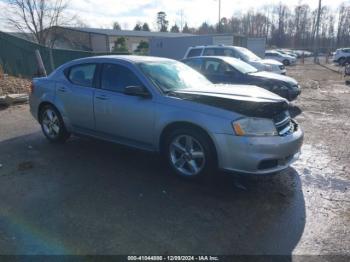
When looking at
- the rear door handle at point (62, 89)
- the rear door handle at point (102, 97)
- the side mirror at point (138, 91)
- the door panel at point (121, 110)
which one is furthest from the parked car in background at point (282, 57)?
→ the side mirror at point (138, 91)

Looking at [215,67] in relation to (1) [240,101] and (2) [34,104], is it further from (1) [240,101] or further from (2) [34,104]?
(1) [240,101]

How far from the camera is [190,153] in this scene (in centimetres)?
395

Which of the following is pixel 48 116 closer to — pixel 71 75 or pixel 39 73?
pixel 71 75

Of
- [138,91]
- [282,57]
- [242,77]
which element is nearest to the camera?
[138,91]

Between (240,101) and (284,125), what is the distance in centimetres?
72

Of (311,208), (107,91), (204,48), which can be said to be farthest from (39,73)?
(311,208)

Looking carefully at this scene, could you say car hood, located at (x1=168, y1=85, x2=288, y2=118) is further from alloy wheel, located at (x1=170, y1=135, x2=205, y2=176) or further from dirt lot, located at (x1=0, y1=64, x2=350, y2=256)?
dirt lot, located at (x1=0, y1=64, x2=350, y2=256)

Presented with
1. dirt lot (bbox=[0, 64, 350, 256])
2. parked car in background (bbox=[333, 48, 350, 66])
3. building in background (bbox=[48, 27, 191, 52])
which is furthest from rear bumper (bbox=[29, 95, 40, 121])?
parked car in background (bbox=[333, 48, 350, 66])

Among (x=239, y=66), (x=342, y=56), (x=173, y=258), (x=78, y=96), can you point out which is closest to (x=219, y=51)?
(x=239, y=66)

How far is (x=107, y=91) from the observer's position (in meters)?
4.59

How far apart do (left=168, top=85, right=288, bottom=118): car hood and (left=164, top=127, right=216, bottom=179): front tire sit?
1.39ft

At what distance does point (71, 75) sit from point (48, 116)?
0.99 meters

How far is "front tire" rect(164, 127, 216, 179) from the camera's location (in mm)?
3730

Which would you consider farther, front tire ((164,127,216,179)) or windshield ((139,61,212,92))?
windshield ((139,61,212,92))
